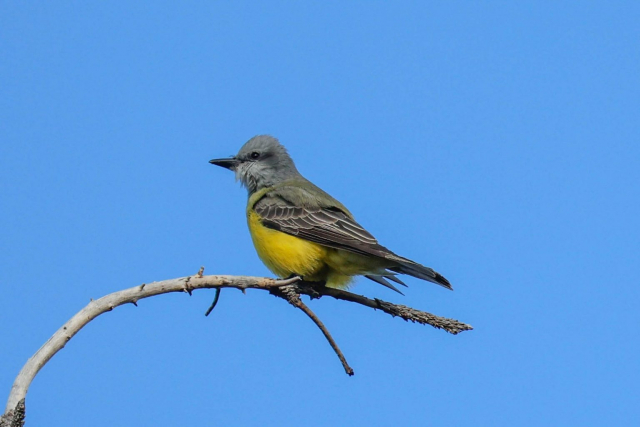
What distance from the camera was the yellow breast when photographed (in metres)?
7.75

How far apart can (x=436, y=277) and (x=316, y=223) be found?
2.01m

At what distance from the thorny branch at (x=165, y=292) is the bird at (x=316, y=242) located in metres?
0.95

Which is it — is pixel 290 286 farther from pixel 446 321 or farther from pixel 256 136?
pixel 256 136

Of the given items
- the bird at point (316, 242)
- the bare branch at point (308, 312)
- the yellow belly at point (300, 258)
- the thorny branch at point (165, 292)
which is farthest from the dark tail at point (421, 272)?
the bare branch at point (308, 312)

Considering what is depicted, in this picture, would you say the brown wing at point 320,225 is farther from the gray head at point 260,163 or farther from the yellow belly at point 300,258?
the gray head at point 260,163

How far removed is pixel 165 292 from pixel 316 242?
3.35 meters

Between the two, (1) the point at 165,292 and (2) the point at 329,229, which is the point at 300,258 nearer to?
(2) the point at 329,229

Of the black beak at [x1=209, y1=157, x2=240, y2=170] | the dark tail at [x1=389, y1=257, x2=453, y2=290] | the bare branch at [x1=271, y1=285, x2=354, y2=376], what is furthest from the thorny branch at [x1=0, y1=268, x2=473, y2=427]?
the black beak at [x1=209, y1=157, x2=240, y2=170]

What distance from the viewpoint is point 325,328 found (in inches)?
187

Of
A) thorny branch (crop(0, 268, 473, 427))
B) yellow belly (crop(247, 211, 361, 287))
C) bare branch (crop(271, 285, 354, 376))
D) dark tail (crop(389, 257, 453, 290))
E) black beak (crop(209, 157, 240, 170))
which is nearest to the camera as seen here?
thorny branch (crop(0, 268, 473, 427))

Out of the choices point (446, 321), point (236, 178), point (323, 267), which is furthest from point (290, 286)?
point (236, 178)

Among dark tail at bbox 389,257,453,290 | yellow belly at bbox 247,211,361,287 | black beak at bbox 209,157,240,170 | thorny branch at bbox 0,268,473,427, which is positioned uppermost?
black beak at bbox 209,157,240,170

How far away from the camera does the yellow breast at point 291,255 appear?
7746 mm

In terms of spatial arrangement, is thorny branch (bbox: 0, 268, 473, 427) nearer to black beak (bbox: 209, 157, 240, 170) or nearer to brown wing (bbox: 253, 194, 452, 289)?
brown wing (bbox: 253, 194, 452, 289)
